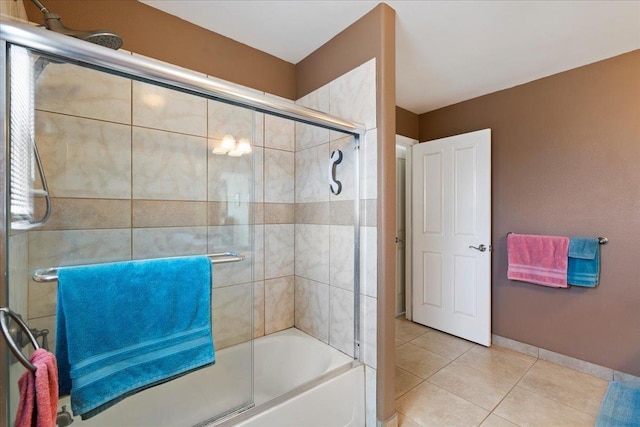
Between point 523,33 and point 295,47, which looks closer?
point 523,33

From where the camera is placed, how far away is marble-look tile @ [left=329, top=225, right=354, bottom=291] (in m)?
1.70

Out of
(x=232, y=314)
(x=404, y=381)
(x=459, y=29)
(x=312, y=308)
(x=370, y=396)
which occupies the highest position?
(x=459, y=29)

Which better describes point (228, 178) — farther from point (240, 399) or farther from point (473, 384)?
point (473, 384)

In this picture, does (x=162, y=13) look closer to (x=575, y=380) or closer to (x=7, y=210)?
(x=7, y=210)

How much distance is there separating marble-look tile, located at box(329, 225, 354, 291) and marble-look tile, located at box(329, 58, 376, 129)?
65cm

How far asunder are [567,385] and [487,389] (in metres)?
0.59

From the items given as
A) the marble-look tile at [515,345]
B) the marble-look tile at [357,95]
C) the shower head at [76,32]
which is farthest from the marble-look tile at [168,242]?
the marble-look tile at [515,345]

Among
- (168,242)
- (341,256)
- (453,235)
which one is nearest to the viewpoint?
(168,242)

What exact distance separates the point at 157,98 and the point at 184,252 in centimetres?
80

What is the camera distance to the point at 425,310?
3.03 m

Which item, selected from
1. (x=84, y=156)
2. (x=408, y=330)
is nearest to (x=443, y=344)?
(x=408, y=330)

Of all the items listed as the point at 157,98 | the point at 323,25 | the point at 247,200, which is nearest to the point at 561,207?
the point at 323,25

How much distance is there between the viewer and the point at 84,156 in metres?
1.29

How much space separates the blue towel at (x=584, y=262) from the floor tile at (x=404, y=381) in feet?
4.66
